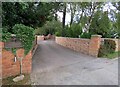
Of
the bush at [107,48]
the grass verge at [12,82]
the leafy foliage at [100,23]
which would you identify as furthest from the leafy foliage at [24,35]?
the leafy foliage at [100,23]

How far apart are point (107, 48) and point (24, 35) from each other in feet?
28.3

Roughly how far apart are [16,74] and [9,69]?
0.41 m

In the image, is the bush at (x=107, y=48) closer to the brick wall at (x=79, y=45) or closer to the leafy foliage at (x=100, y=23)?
the brick wall at (x=79, y=45)

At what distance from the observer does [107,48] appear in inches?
559

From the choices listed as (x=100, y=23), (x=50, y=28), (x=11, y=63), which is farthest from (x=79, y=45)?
(x=50, y=28)

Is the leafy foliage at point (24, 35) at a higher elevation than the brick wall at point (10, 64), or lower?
higher

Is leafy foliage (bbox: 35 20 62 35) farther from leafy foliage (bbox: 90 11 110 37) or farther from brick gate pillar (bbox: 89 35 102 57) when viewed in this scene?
brick gate pillar (bbox: 89 35 102 57)

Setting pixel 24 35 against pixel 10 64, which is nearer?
pixel 10 64

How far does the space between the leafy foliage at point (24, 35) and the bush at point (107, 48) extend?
6961 mm

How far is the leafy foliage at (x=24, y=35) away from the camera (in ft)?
24.7

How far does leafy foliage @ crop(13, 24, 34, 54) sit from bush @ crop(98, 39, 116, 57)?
6.96 m

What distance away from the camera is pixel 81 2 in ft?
57.0

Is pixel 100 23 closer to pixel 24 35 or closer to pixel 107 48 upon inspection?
pixel 107 48

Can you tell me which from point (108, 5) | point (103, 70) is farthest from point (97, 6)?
point (103, 70)
